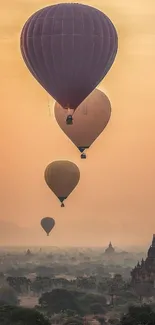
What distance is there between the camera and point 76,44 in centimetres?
1453

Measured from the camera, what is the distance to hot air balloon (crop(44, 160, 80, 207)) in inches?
797

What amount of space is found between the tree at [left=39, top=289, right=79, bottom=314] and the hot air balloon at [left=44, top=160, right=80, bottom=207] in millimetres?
10195

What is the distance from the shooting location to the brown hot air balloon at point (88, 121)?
17.0 m

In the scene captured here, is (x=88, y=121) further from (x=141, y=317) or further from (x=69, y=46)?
(x=141, y=317)

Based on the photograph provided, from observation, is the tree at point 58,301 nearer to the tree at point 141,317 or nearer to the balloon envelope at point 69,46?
the tree at point 141,317

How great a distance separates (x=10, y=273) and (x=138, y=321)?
62.0 ft

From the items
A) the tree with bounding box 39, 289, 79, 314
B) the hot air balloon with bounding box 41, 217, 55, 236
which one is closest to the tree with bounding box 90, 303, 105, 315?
the tree with bounding box 39, 289, 79, 314

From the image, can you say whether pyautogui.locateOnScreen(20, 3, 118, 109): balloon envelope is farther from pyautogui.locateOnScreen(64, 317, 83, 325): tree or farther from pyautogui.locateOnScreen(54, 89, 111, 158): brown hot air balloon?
pyautogui.locateOnScreen(64, 317, 83, 325): tree

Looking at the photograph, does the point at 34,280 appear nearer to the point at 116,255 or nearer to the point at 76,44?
the point at 116,255

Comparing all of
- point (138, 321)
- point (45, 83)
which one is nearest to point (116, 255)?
point (138, 321)

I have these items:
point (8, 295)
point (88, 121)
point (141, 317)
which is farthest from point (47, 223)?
point (88, 121)

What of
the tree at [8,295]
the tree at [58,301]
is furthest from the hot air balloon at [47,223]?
the tree at [8,295]

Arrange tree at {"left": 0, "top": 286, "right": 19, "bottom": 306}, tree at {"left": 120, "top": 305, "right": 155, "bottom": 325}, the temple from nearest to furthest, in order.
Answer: tree at {"left": 120, "top": 305, "right": 155, "bottom": 325}
tree at {"left": 0, "top": 286, "right": 19, "bottom": 306}
the temple

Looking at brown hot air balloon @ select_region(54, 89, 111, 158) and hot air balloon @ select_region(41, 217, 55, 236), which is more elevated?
brown hot air balloon @ select_region(54, 89, 111, 158)
